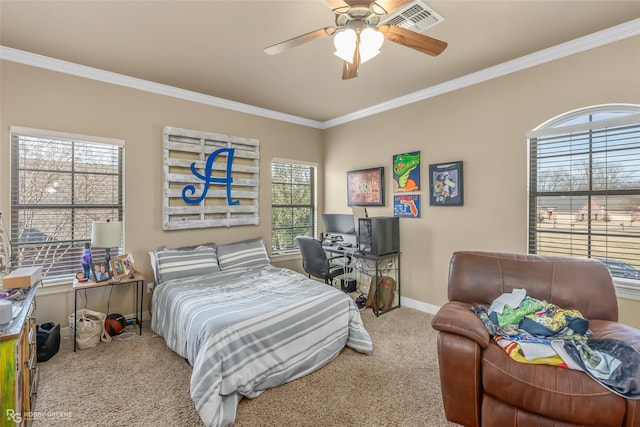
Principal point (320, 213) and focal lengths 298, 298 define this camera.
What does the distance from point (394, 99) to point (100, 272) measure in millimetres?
3854

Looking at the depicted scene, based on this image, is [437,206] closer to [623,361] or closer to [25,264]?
[623,361]

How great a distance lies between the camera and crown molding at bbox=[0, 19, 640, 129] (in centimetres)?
242

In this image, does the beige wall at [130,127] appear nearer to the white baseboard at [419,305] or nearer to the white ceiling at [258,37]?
the white ceiling at [258,37]

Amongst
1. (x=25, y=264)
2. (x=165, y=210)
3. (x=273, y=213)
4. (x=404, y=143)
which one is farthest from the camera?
(x=273, y=213)

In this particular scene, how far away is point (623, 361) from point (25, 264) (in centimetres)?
446

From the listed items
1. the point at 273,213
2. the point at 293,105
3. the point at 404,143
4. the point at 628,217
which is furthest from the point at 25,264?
the point at 628,217

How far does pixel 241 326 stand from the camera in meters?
2.09

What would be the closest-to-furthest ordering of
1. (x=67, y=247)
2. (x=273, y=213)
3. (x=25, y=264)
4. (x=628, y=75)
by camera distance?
(x=628, y=75) < (x=25, y=264) < (x=67, y=247) < (x=273, y=213)

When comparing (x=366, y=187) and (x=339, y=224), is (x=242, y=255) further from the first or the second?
(x=366, y=187)

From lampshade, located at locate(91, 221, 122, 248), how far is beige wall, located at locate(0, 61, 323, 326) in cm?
Result: 40

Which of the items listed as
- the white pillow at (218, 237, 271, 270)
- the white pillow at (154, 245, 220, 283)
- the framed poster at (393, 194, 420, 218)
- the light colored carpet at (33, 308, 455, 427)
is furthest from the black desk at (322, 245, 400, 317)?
the white pillow at (154, 245, 220, 283)

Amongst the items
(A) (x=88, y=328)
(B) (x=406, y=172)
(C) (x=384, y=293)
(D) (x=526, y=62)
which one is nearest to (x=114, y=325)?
(A) (x=88, y=328)

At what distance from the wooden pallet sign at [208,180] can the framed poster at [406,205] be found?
194cm

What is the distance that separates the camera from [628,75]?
233 cm
